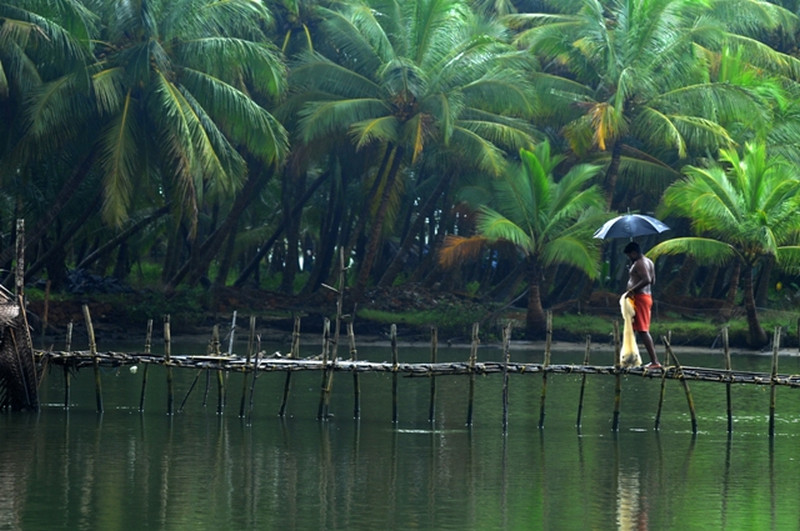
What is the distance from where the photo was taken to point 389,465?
15086 mm

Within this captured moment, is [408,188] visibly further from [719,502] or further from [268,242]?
[719,502]

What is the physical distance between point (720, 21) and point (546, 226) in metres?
7.07

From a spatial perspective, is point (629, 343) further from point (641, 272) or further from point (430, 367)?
point (430, 367)

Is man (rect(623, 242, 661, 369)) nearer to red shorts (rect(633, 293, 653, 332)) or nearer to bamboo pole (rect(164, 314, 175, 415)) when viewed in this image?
red shorts (rect(633, 293, 653, 332))

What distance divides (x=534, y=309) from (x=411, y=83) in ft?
20.4

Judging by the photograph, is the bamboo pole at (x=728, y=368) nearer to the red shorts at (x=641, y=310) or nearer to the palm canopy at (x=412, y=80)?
the red shorts at (x=641, y=310)

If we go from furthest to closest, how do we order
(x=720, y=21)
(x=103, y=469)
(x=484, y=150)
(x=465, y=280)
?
(x=465, y=280) < (x=720, y=21) < (x=484, y=150) < (x=103, y=469)

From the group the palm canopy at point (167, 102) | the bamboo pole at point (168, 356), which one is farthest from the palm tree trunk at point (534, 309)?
the bamboo pole at point (168, 356)

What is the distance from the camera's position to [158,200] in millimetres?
31984

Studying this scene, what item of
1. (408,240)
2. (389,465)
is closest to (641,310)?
(389,465)

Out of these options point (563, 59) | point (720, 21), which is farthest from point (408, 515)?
point (720, 21)

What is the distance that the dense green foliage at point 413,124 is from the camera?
26547 mm

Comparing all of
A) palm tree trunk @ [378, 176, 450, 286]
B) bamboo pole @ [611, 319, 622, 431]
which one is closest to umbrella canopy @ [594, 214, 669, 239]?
bamboo pole @ [611, 319, 622, 431]

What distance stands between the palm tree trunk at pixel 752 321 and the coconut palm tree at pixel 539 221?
132 inches
